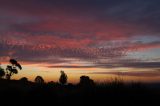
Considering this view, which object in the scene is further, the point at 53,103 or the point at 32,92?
the point at 32,92

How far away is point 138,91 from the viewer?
54.0 feet

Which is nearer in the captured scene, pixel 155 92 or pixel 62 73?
pixel 155 92

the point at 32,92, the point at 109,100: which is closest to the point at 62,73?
the point at 32,92

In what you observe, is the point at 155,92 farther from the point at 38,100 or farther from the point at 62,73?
the point at 62,73

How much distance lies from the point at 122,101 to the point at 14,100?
582cm

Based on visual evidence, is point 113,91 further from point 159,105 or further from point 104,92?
point 159,105

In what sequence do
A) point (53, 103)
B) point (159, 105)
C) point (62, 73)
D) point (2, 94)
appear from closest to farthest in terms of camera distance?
point (159, 105)
point (53, 103)
point (2, 94)
point (62, 73)

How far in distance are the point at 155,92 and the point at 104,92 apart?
8.97 feet

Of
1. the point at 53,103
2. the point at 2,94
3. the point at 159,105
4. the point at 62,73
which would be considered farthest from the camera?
the point at 62,73

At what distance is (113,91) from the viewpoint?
16.2 meters

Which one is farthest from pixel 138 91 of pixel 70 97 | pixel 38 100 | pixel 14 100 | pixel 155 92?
pixel 14 100

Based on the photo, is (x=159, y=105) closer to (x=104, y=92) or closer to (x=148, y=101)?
(x=148, y=101)

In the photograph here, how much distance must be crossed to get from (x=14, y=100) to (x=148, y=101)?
6.97 metres

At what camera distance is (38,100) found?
16750mm
